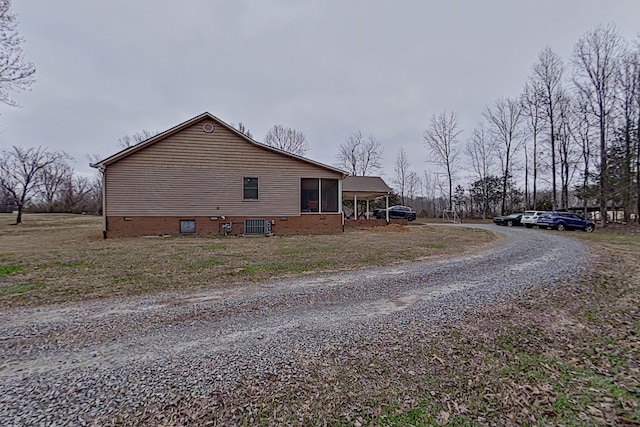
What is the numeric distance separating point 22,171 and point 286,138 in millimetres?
26962

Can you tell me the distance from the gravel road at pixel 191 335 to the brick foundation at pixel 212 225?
9864mm

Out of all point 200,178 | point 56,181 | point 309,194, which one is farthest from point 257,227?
point 56,181

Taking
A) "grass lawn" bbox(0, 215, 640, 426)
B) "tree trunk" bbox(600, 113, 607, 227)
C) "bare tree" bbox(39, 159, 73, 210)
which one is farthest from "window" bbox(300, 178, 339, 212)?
"bare tree" bbox(39, 159, 73, 210)

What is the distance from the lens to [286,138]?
134ft

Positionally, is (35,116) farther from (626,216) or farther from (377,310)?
(626,216)

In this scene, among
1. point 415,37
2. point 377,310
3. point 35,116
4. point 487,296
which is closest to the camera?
point 377,310

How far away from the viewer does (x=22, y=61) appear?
1266 centimetres

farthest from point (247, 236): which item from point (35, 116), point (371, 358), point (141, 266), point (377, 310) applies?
point (35, 116)

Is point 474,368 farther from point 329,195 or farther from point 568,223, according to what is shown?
point 568,223

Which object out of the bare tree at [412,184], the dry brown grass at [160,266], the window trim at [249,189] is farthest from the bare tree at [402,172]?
the dry brown grass at [160,266]

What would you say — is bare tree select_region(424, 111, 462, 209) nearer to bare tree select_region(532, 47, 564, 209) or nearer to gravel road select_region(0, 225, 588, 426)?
bare tree select_region(532, 47, 564, 209)

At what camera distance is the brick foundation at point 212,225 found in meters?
14.0

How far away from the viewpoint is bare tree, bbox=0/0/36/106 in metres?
12.1

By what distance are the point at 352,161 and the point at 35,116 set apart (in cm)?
3301
